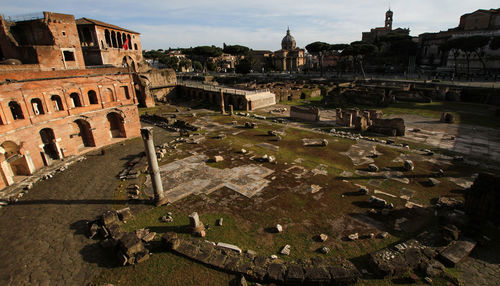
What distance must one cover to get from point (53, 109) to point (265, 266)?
20462 mm

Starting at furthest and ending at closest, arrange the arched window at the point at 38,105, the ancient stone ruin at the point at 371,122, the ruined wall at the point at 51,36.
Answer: the ruined wall at the point at 51,36 → the ancient stone ruin at the point at 371,122 → the arched window at the point at 38,105

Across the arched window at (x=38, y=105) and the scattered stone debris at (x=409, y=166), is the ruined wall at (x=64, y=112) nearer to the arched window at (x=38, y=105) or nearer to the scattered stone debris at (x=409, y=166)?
the arched window at (x=38, y=105)

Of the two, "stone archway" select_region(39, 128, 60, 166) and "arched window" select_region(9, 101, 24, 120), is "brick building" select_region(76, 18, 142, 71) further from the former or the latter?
"arched window" select_region(9, 101, 24, 120)

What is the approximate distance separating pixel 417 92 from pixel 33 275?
1844 inches

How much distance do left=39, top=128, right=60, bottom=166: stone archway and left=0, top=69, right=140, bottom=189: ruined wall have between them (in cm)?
8

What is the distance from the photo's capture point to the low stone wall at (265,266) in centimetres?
835

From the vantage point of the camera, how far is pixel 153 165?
13.3 meters

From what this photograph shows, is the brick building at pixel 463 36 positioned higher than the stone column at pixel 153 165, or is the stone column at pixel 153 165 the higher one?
the brick building at pixel 463 36

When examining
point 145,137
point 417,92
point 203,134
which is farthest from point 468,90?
point 145,137

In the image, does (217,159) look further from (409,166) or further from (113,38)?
(113,38)

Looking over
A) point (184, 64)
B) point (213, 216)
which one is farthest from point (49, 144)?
point (184, 64)

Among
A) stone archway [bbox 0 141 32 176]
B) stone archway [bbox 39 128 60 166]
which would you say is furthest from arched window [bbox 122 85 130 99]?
stone archway [bbox 0 141 32 176]

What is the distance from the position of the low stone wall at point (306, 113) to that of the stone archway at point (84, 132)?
2161 cm

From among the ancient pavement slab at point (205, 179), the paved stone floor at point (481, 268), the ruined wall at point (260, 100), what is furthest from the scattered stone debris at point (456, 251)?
the ruined wall at point (260, 100)
